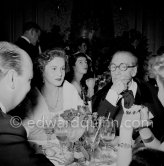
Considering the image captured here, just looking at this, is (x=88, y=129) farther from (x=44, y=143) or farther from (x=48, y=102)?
(x=48, y=102)

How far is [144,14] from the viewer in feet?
27.3

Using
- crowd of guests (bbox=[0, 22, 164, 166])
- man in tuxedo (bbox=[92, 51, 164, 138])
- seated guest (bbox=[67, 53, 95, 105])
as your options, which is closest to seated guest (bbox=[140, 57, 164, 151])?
crowd of guests (bbox=[0, 22, 164, 166])

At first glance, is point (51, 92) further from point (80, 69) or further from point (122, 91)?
point (80, 69)

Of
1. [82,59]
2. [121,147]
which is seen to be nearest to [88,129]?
[121,147]

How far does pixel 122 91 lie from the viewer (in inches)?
92.4

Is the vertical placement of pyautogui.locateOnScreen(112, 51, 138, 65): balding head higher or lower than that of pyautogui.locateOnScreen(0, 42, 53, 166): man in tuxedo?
higher

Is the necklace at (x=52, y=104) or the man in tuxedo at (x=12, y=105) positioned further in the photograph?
the necklace at (x=52, y=104)

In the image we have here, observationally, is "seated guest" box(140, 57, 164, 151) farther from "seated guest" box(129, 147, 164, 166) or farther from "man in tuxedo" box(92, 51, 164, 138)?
"seated guest" box(129, 147, 164, 166)

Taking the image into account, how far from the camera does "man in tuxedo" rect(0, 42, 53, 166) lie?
97 centimetres

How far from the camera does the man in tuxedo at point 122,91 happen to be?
237cm

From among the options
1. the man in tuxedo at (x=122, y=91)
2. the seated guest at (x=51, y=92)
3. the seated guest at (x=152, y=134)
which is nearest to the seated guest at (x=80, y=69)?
the seated guest at (x=51, y=92)

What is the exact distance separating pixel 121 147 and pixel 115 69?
1274 mm

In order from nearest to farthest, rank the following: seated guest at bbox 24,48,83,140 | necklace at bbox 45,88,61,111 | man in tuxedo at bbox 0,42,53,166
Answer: man in tuxedo at bbox 0,42,53,166, seated guest at bbox 24,48,83,140, necklace at bbox 45,88,61,111

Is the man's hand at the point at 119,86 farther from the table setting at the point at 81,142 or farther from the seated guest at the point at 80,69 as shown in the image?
the seated guest at the point at 80,69
